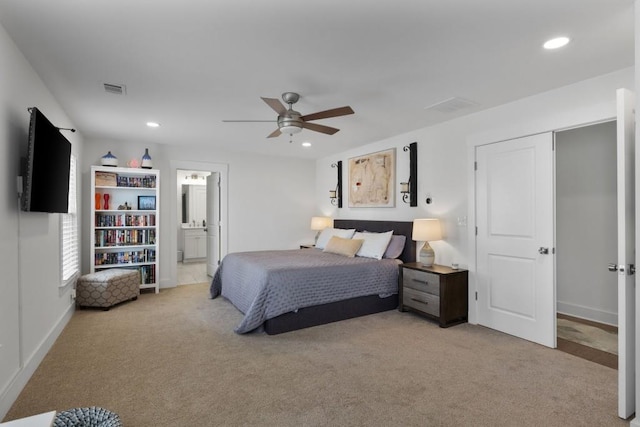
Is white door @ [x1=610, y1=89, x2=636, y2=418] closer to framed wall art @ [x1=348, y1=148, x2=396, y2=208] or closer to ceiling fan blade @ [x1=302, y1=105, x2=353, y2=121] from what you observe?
ceiling fan blade @ [x1=302, y1=105, x2=353, y2=121]

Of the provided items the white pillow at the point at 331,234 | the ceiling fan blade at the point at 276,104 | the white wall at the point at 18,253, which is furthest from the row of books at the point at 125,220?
the ceiling fan blade at the point at 276,104

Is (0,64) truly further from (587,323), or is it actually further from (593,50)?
(587,323)

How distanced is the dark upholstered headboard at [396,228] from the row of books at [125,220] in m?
3.22

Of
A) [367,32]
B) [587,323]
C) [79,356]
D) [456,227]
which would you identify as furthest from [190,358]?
[587,323]

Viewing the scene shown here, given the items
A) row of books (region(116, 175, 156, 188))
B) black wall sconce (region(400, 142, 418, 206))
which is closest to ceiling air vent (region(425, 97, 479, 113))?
black wall sconce (region(400, 142, 418, 206))

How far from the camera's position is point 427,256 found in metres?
4.08

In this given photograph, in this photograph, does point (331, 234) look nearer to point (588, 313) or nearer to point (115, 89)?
point (588, 313)

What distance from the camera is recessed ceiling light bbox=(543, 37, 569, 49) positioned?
2.22 meters

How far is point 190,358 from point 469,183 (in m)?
3.37

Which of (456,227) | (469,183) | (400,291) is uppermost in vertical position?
(469,183)

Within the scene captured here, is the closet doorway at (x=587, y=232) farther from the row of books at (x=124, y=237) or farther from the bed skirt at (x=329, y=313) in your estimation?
the row of books at (x=124, y=237)

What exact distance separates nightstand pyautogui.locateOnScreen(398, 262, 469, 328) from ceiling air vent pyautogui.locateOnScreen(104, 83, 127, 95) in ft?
11.7

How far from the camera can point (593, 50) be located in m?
2.38

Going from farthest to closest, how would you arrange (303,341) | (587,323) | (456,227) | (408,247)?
(408,247) → (456,227) → (587,323) → (303,341)
